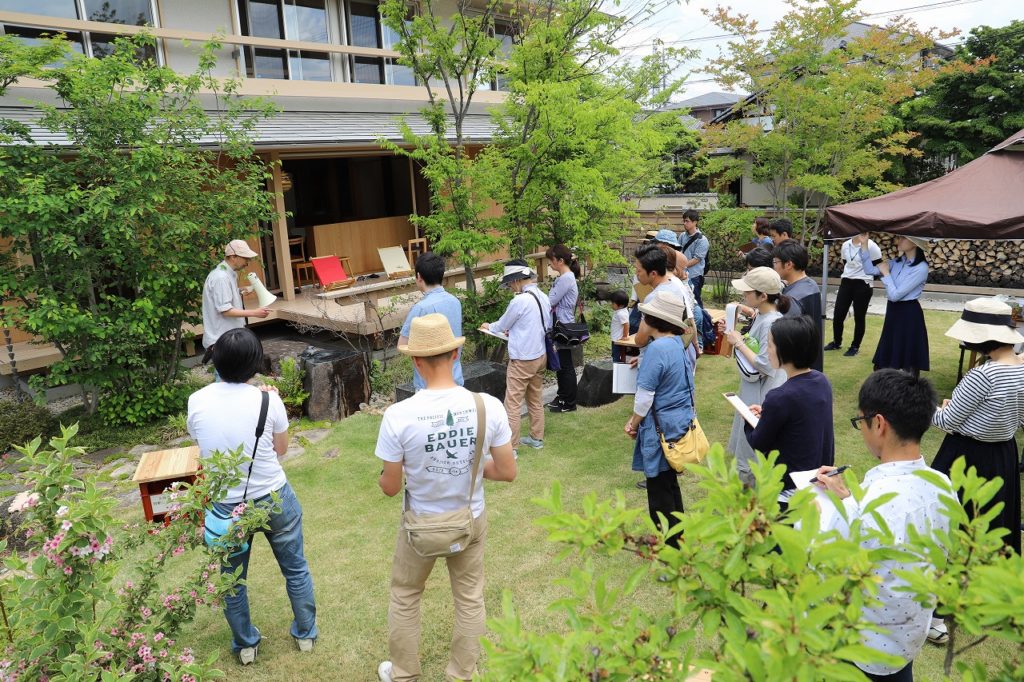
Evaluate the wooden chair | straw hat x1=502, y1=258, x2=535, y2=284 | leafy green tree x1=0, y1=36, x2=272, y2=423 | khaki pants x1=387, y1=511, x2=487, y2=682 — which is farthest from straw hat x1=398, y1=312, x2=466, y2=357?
the wooden chair

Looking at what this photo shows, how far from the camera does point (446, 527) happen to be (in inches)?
117

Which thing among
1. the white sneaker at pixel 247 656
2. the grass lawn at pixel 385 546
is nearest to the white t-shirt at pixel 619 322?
the grass lawn at pixel 385 546

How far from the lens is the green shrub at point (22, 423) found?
6734mm

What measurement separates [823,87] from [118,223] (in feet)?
40.1

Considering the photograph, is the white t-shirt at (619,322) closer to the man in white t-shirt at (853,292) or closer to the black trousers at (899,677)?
the man in white t-shirt at (853,292)

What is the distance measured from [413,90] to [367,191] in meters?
2.87

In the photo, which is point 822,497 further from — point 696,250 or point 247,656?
point 696,250

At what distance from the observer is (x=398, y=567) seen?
316 centimetres

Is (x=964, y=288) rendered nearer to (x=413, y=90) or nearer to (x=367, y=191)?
(x=413, y=90)

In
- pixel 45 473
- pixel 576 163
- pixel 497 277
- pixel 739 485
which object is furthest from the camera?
pixel 497 277

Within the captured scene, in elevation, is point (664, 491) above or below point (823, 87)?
below

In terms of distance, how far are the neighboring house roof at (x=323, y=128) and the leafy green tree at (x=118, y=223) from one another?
3.46 ft

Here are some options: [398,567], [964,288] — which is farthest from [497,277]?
[964,288]

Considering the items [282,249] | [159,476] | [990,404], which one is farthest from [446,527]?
[282,249]
